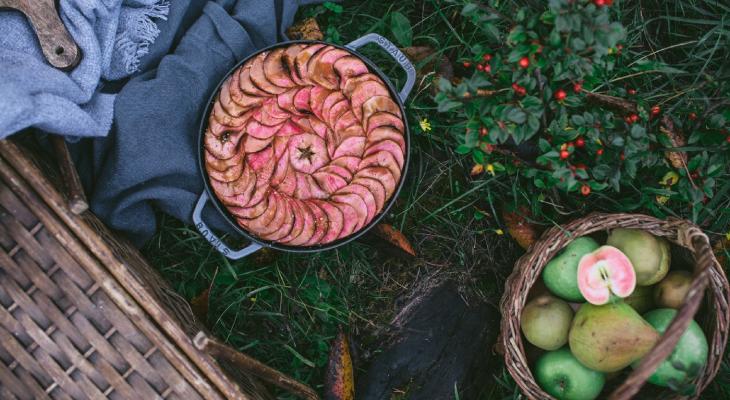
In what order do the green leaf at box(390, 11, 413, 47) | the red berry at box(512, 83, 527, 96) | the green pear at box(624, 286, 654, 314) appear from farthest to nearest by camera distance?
the green leaf at box(390, 11, 413, 47), the green pear at box(624, 286, 654, 314), the red berry at box(512, 83, 527, 96)

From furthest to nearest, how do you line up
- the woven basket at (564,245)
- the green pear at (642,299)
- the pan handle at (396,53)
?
the pan handle at (396,53), the green pear at (642,299), the woven basket at (564,245)

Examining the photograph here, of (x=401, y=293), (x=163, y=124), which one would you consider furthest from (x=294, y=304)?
(x=163, y=124)

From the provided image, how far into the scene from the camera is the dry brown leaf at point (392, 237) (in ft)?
7.57

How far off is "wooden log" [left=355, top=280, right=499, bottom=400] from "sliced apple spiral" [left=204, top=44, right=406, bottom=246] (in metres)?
0.48

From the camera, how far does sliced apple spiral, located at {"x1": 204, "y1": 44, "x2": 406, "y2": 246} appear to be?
6.66 feet

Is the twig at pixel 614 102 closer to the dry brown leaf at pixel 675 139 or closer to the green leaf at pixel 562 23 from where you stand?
the dry brown leaf at pixel 675 139

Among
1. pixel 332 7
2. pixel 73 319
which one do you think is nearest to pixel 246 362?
pixel 73 319

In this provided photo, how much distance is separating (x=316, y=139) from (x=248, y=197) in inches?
12.8

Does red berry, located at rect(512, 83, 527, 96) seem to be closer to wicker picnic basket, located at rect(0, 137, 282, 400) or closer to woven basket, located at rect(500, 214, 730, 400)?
woven basket, located at rect(500, 214, 730, 400)

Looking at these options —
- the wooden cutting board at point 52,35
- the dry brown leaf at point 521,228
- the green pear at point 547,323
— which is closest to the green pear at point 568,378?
the green pear at point 547,323

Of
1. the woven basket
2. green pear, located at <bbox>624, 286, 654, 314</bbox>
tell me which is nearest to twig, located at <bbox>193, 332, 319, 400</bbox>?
the woven basket

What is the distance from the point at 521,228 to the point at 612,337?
0.62 m

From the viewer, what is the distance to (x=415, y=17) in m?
2.50

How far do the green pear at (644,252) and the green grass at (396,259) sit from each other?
0.39m
